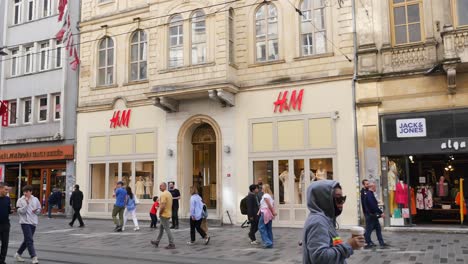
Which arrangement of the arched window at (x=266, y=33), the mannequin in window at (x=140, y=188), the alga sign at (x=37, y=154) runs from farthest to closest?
the alga sign at (x=37, y=154), the mannequin in window at (x=140, y=188), the arched window at (x=266, y=33)

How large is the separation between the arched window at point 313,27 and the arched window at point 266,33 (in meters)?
1.19

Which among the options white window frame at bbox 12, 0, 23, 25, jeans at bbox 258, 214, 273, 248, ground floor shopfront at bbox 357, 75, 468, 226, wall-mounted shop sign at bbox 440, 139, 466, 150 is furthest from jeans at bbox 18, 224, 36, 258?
white window frame at bbox 12, 0, 23, 25

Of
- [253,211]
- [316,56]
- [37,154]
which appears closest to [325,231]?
[253,211]

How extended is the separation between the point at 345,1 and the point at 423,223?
28.8ft

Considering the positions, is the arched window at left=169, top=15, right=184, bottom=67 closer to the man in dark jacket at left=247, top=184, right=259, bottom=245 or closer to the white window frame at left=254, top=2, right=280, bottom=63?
the white window frame at left=254, top=2, right=280, bottom=63

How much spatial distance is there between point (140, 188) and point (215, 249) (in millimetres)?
9701

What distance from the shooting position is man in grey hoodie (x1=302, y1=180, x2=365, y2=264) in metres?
3.49

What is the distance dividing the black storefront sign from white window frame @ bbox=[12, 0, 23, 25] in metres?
22.3

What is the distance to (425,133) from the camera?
1608 cm

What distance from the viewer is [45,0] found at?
2695 centimetres

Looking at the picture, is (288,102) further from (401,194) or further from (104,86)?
(104,86)

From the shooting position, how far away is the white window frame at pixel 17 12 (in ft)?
91.6

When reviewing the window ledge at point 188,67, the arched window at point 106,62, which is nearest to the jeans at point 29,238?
the window ledge at point 188,67

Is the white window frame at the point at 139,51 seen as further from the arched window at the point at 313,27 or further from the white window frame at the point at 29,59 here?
the arched window at the point at 313,27
